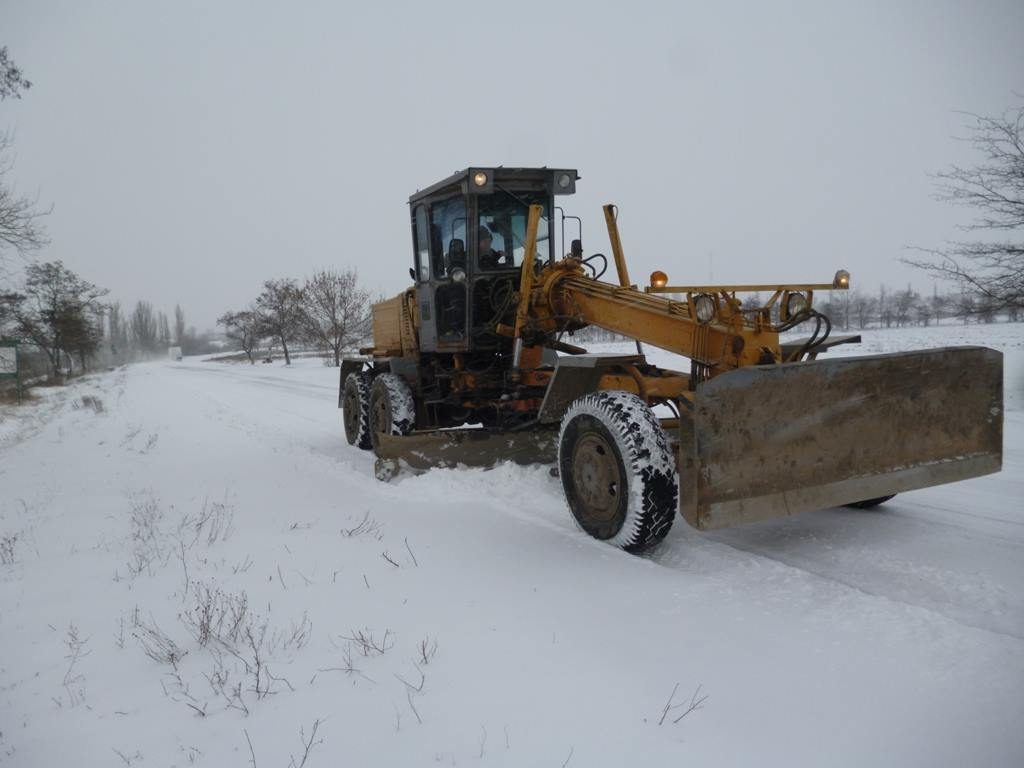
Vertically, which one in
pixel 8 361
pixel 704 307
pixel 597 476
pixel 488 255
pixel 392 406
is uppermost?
pixel 488 255

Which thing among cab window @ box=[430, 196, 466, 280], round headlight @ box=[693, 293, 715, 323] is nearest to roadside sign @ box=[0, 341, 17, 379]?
cab window @ box=[430, 196, 466, 280]

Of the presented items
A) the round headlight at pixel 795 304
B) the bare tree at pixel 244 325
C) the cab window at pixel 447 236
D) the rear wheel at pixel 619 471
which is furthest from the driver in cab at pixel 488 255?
the bare tree at pixel 244 325

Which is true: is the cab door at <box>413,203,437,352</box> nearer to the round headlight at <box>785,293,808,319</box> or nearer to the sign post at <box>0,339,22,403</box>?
the round headlight at <box>785,293,808,319</box>

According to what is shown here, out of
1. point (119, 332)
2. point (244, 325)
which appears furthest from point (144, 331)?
point (244, 325)

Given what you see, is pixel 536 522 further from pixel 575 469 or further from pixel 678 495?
pixel 678 495

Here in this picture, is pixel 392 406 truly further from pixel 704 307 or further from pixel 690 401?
pixel 704 307

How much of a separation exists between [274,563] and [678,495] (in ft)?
8.87

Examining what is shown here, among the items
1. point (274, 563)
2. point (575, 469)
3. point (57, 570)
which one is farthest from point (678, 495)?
point (57, 570)

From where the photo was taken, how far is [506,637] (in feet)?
10.3

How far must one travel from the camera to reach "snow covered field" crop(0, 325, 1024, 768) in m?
2.38

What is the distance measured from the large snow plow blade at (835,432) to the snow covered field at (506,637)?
45 centimetres

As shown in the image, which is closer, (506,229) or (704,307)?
(704,307)

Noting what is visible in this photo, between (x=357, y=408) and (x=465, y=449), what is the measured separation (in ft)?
10.2

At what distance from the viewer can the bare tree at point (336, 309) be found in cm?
3838
